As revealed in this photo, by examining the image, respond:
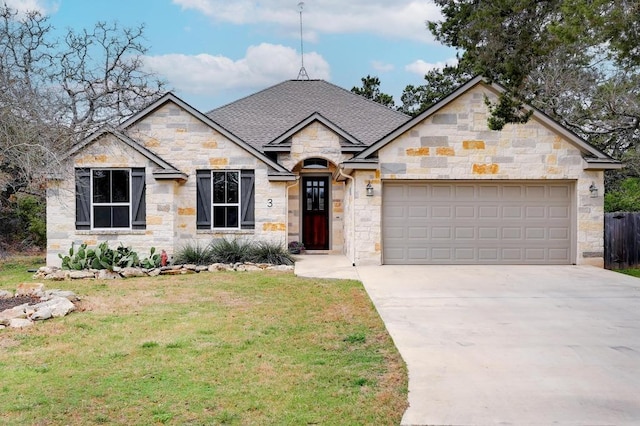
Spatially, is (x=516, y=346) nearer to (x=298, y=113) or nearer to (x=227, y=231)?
(x=227, y=231)

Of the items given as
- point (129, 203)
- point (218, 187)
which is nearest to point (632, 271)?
point (218, 187)

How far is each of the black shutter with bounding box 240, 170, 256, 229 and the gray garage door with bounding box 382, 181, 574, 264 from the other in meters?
4.20

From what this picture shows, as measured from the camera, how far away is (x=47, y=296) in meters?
10.1

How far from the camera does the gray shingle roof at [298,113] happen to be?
63.9 feet

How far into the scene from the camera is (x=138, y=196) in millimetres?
16031

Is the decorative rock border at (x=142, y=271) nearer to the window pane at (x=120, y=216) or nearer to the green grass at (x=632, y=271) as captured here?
the window pane at (x=120, y=216)

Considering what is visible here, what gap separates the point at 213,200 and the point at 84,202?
375cm

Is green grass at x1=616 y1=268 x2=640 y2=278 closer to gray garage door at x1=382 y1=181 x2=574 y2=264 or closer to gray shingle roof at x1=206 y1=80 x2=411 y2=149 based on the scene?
gray garage door at x1=382 y1=181 x2=574 y2=264

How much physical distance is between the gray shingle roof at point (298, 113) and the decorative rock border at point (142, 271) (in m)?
5.10

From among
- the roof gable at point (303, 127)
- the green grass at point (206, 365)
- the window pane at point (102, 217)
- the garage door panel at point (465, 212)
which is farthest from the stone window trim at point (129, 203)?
the garage door panel at point (465, 212)

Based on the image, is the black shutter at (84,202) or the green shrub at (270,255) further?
the black shutter at (84,202)

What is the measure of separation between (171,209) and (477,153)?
893 cm

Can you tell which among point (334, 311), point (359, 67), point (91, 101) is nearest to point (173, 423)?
point (334, 311)

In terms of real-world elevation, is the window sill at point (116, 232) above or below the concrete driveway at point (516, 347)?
above
